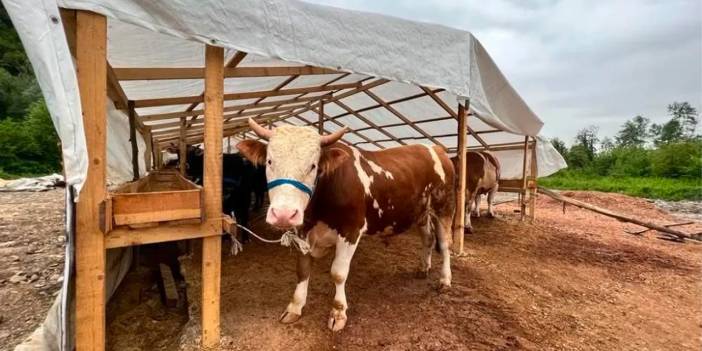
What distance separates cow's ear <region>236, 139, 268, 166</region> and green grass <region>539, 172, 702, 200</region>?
19828 millimetres

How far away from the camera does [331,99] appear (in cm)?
632

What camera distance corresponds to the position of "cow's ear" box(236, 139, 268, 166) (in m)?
2.79

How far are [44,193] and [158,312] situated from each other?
11260 millimetres

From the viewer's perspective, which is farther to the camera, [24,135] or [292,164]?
[24,135]

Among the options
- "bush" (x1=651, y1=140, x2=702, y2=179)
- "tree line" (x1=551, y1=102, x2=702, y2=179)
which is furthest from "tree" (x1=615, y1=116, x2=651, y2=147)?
"bush" (x1=651, y1=140, x2=702, y2=179)

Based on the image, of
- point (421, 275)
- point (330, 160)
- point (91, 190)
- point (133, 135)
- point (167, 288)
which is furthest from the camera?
point (133, 135)

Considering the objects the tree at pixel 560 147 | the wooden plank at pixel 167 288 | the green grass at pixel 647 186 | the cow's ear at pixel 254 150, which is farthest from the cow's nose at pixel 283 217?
the tree at pixel 560 147

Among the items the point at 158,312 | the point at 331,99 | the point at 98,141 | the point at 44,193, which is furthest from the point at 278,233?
the point at 44,193

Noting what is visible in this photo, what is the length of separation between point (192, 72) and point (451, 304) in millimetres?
3234

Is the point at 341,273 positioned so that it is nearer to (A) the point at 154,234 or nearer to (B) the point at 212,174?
(B) the point at 212,174

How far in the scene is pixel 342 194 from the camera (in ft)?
9.68

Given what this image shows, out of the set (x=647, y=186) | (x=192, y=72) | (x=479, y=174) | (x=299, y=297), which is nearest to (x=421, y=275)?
(x=299, y=297)

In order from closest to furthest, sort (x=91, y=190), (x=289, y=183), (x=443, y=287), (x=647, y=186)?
(x=91, y=190) < (x=289, y=183) < (x=443, y=287) < (x=647, y=186)

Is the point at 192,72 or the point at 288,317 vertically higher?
the point at 192,72
